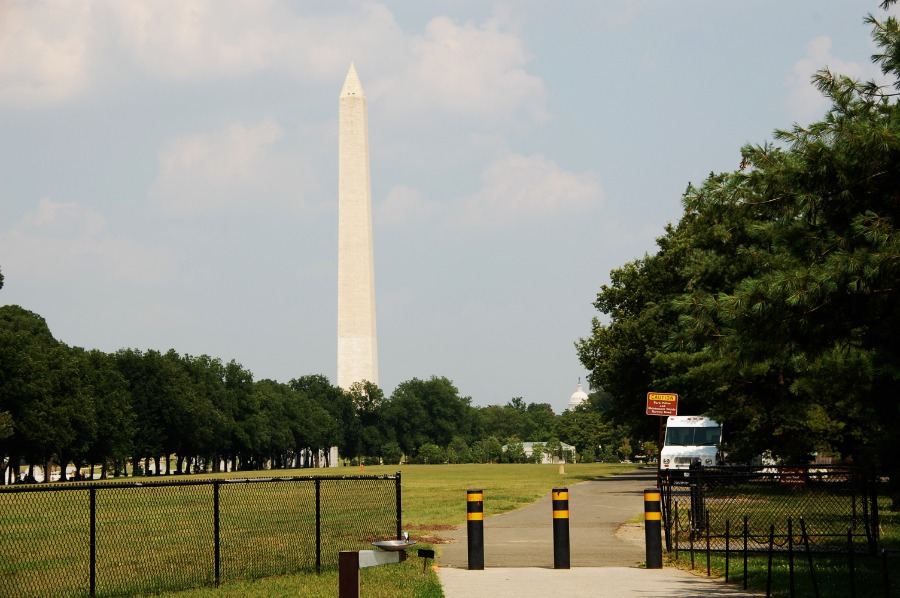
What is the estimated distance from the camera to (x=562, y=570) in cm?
1669

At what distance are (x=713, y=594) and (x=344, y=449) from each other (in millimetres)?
165165

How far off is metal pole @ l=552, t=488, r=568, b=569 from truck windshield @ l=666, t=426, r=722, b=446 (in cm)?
2952

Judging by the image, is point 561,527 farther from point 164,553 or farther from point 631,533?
point 631,533

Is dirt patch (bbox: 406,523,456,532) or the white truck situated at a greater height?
the white truck

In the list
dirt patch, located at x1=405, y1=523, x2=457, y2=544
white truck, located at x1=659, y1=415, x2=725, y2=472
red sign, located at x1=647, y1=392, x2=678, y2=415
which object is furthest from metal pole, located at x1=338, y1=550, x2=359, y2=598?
white truck, located at x1=659, y1=415, x2=725, y2=472

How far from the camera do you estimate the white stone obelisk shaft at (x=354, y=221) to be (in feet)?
351

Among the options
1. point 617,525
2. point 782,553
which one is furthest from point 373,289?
point 782,553

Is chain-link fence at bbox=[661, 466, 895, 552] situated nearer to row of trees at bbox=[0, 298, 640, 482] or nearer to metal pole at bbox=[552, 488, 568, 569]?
metal pole at bbox=[552, 488, 568, 569]

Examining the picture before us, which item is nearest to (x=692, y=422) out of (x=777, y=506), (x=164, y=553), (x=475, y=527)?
(x=777, y=506)

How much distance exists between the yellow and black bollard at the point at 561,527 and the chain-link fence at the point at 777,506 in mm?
2287

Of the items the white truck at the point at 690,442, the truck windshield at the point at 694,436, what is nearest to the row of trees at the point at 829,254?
the white truck at the point at 690,442

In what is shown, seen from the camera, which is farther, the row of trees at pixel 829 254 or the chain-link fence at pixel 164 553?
the chain-link fence at pixel 164 553

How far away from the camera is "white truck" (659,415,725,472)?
44438 mm

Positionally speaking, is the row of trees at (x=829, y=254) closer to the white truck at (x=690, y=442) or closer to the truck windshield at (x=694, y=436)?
the white truck at (x=690, y=442)
